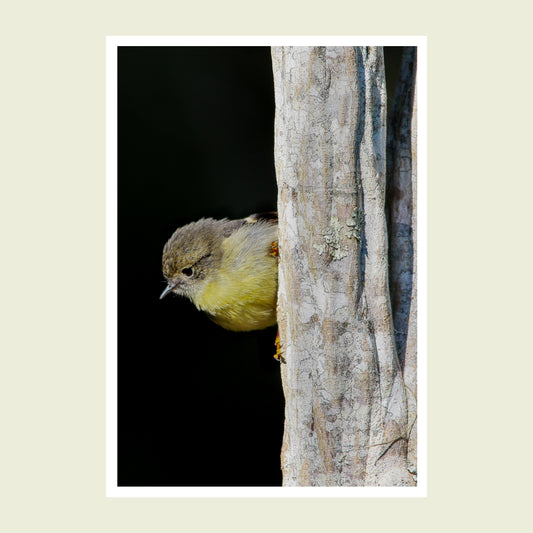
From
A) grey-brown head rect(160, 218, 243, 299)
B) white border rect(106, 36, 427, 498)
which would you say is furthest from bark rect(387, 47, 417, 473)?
grey-brown head rect(160, 218, 243, 299)

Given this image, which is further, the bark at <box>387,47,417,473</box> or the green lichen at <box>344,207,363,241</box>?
the bark at <box>387,47,417,473</box>

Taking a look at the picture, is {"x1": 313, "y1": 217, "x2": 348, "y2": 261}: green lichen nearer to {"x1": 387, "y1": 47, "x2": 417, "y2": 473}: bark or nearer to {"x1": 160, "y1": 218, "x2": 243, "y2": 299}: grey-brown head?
{"x1": 387, "y1": 47, "x2": 417, "y2": 473}: bark

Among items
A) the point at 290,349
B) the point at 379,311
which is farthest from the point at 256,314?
the point at 379,311

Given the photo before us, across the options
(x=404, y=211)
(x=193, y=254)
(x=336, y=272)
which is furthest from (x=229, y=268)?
(x=404, y=211)

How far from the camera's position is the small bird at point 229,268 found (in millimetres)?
3055

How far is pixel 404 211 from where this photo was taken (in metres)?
2.84

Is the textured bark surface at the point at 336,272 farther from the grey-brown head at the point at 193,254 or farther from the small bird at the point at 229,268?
the grey-brown head at the point at 193,254

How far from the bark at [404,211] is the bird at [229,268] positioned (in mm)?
634

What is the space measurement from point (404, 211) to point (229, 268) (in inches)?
39.1

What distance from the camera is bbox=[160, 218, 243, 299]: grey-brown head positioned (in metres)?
3.25

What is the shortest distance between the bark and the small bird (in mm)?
638

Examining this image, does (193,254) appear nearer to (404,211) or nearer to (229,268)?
(229,268)

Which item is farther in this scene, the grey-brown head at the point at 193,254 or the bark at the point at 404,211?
the grey-brown head at the point at 193,254
